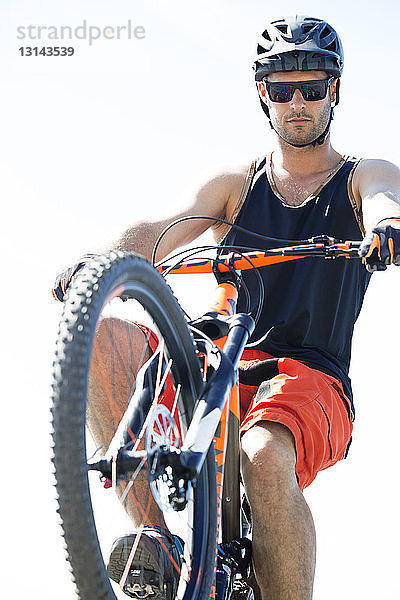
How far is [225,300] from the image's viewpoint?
97.5 inches

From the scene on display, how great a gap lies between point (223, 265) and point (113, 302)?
0.62 m

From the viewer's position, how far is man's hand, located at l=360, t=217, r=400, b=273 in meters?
2.24

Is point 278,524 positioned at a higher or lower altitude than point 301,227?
lower

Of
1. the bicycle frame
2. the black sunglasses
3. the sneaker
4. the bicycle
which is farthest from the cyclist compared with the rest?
the sneaker

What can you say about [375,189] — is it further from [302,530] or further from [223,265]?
[302,530]

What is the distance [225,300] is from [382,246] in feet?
1.64

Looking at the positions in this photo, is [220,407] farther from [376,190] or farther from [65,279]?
[376,190]

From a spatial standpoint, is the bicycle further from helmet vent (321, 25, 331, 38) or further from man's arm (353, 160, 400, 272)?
helmet vent (321, 25, 331, 38)

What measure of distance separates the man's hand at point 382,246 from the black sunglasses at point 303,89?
96cm

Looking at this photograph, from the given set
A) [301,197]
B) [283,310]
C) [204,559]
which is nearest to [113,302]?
[204,559]

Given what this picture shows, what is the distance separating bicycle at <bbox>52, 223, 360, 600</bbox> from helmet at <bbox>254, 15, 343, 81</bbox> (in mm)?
866

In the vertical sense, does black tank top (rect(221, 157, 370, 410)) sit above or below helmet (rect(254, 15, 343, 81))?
below

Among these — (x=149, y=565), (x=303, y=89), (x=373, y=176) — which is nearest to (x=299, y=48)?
(x=303, y=89)

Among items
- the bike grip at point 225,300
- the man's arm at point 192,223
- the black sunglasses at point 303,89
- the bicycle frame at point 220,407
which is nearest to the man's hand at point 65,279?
the bicycle frame at point 220,407
